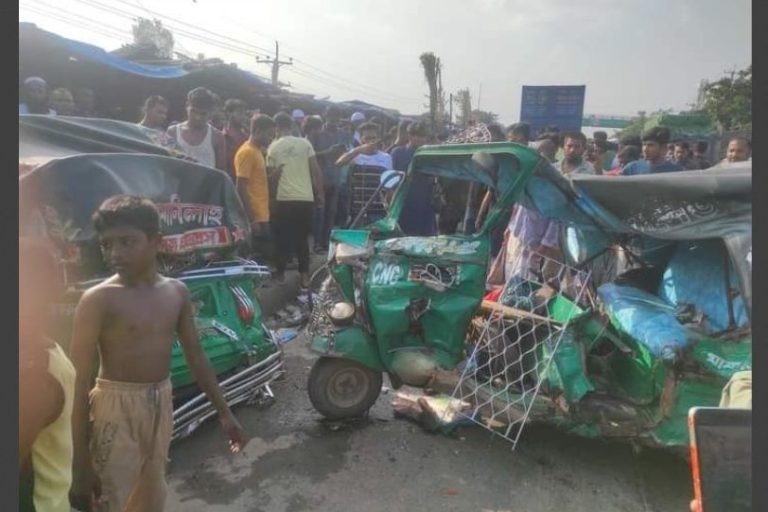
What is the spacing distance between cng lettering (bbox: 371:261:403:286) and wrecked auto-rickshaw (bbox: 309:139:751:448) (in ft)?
0.04

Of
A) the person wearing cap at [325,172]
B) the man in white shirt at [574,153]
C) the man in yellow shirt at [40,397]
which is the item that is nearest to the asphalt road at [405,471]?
the man in yellow shirt at [40,397]

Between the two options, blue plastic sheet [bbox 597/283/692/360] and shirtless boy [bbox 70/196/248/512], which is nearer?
shirtless boy [bbox 70/196/248/512]

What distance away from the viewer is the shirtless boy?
205 cm

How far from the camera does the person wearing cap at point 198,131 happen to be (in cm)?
539

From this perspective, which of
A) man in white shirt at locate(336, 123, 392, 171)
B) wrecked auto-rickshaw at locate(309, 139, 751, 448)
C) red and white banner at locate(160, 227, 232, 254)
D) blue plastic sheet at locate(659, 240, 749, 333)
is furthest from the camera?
man in white shirt at locate(336, 123, 392, 171)

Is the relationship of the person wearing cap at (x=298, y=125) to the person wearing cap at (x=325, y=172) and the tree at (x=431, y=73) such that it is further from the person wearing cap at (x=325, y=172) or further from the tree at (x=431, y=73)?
the tree at (x=431, y=73)

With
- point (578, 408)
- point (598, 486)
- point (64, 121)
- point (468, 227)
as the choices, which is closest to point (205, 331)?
point (64, 121)

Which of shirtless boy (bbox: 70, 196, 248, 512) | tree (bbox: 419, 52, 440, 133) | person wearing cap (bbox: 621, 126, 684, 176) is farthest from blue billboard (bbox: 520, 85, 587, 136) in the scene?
shirtless boy (bbox: 70, 196, 248, 512)

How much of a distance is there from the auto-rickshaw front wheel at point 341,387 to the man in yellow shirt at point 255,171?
7.55 feet

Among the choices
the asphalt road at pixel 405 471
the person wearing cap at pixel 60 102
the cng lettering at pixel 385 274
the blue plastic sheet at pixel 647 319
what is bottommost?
the asphalt road at pixel 405 471

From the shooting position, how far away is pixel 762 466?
1158 mm

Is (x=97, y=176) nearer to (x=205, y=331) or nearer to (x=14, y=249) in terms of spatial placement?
(x=205, y=331)

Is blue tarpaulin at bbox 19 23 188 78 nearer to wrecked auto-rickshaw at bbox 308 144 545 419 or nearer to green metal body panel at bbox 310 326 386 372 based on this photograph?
wrecked auto-rickshaw at bbox 308 144 545 419

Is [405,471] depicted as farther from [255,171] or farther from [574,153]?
[574,153]
